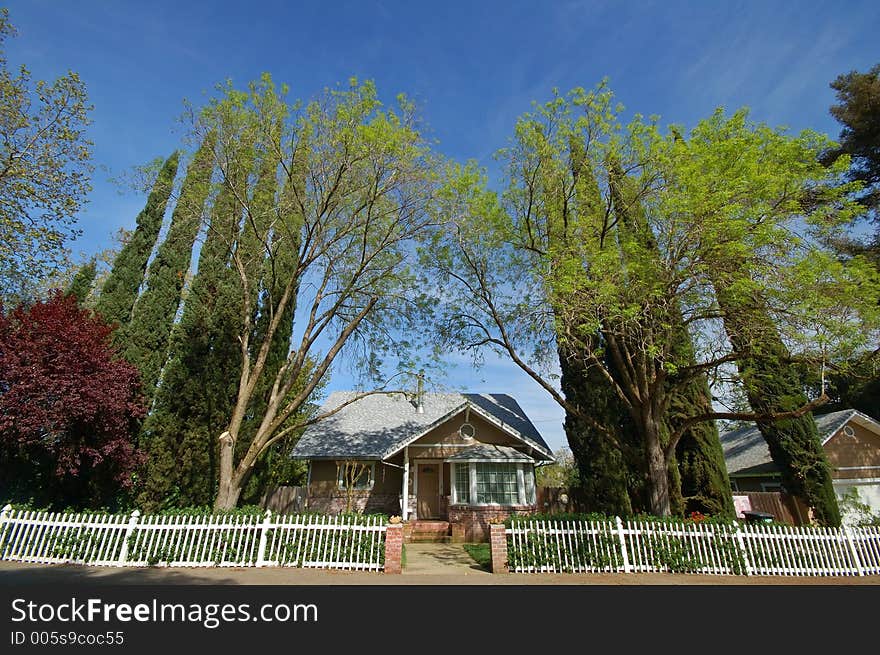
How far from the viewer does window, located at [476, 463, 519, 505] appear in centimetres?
1565

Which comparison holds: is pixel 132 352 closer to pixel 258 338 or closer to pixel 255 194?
pixel 258 338

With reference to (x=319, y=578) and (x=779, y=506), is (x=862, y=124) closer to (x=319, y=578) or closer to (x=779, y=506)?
(x=779, y=506)

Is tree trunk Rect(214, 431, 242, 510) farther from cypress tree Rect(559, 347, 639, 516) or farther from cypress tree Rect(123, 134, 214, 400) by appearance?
cypress tree Rect(559, 347, 639, 516)

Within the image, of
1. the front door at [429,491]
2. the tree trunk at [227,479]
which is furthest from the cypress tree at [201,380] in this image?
the front door at [429,491]

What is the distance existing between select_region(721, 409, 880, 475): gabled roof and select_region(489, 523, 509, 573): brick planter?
53.6 ft

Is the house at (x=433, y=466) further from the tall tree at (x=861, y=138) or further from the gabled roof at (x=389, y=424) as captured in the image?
the tall tree at (x=861, y=138)

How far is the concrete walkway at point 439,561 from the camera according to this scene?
971 cm

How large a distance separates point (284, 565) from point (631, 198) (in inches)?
505

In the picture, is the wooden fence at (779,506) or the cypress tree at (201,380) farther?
the wooden fence at (779,506)

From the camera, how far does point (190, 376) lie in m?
13.8

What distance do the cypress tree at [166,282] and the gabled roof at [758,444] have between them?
25.4 metres

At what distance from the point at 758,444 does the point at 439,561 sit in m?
21.2

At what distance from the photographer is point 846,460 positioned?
61.3ft

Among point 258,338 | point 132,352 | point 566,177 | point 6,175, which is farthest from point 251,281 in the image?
point 566,177
